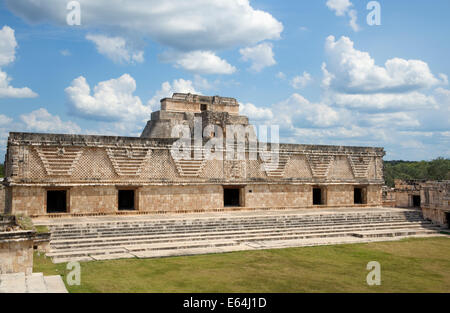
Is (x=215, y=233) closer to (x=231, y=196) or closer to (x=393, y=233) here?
(x=231, y=196)

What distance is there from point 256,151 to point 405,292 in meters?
12.5

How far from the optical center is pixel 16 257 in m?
8.70

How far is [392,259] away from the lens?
1170 cm

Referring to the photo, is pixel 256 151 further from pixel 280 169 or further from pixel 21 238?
pixel 21 238

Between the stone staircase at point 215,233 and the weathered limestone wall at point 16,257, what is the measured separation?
182cm

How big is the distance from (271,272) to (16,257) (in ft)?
18.3

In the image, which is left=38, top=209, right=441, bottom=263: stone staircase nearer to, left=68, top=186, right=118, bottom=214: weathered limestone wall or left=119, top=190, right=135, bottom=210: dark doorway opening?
left=68, top=186, right=118, bottom=214: weathered limestone wall

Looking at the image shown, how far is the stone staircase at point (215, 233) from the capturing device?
12.1 meters

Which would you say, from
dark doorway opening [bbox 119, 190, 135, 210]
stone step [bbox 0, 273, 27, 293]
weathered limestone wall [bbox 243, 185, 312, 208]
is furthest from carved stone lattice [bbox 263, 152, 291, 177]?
stone step [bbox 0, 273, 27, 293]

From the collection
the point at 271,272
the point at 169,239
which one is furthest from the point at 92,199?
the point at 271,272

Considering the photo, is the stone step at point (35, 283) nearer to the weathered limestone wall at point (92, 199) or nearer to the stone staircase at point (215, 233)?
the stone staircase at point (215, 233)

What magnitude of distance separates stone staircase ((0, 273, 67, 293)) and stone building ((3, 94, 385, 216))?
776 cm

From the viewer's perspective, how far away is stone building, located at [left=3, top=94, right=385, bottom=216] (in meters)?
15.9
